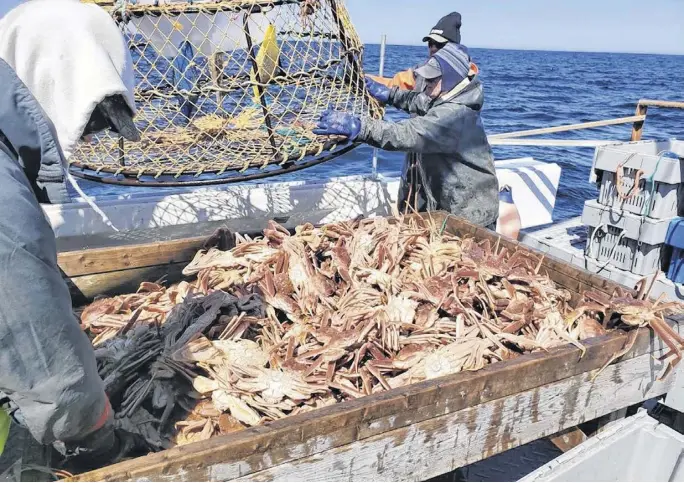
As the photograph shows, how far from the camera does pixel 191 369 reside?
2.33 m

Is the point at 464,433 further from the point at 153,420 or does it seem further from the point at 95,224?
the point at 95,224

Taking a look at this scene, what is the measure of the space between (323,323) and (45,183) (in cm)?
146

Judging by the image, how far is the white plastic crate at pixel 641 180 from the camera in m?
4.02

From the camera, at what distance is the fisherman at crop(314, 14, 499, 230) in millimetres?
3564

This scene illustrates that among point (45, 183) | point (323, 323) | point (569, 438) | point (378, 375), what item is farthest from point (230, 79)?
point (569, 438)

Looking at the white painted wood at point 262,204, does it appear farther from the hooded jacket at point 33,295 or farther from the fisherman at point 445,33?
the hooded jacket at point 33,295

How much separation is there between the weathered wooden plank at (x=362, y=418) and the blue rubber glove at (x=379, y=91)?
280cm

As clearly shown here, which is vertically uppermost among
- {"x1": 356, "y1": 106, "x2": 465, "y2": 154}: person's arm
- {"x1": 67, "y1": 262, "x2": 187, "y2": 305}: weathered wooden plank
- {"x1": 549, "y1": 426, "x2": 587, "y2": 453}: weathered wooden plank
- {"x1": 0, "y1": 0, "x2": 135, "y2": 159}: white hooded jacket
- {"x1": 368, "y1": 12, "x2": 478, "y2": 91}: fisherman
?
{"x1": 368, "y1": 12, "x2": 478, "y2": 91}: fisherman

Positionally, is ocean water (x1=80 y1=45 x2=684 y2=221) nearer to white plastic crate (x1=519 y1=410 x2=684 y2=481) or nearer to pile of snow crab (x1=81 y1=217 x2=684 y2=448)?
pile of snow crab (x1=81 y1=217 x2=684 y2=448)

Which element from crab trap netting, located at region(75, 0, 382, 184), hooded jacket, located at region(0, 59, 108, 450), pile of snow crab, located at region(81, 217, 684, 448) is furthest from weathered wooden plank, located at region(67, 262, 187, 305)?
hooded jacket, located at region(0, 59, 108, 450)

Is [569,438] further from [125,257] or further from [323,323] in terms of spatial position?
[125,257]

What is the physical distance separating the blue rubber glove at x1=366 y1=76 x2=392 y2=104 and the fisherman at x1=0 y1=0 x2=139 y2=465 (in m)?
3.09

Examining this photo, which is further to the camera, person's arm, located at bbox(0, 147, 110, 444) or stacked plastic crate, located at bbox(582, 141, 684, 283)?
stacked plastic crate, located at bbox(582, 141, 684, 283)

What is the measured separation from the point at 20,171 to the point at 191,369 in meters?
1.26
